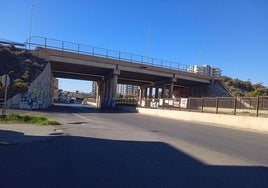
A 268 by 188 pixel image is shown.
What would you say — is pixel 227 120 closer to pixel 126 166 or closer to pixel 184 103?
pixel 184 103

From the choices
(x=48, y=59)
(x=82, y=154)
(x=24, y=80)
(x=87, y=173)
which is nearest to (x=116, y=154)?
(x=82, y=154)

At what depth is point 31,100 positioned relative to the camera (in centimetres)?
4566

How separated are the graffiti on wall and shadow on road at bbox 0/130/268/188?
34.0 m

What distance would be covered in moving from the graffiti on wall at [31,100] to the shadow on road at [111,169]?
3399cm

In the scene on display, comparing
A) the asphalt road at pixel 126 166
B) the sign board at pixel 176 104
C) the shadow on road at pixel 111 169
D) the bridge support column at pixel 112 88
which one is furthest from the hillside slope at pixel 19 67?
the shadow on road at pixel 111 169

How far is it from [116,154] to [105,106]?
64713 millimetres

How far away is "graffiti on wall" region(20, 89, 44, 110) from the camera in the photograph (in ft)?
146

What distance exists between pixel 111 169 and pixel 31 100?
129 ft

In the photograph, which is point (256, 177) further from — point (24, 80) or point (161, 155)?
point (24, 80)

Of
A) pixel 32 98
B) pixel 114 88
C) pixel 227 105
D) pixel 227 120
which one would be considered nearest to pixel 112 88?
pixel 114 88

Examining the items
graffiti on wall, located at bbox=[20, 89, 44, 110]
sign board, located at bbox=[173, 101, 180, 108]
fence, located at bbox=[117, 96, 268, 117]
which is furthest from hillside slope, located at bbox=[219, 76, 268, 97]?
graffiti on wall, located at bbox=[20, 89, 44, 110]

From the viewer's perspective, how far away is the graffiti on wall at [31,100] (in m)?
44.6

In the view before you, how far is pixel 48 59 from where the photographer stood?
55781 millimetres

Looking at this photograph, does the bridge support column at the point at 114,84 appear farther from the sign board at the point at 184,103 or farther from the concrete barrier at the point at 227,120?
the sign board at the point at 184,103
